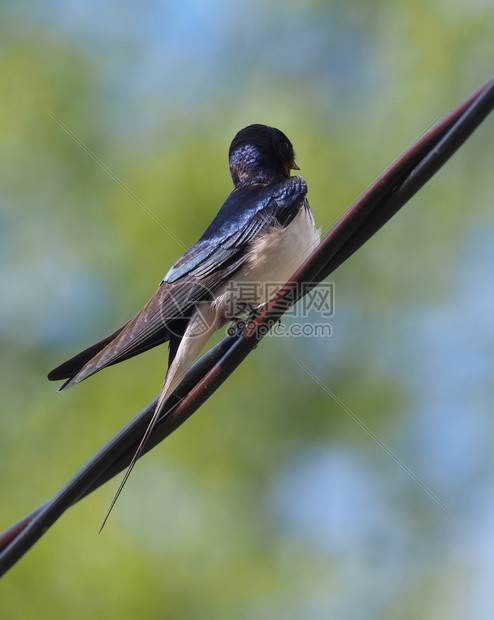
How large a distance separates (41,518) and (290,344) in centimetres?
435

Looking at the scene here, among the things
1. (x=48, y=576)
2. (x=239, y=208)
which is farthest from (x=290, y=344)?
(x=239, y=208)

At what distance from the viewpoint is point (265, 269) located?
3.13 m

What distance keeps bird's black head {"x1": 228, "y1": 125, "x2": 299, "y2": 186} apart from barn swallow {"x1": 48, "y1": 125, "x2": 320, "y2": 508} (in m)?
0.16

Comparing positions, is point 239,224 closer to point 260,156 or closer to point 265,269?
point 265,269

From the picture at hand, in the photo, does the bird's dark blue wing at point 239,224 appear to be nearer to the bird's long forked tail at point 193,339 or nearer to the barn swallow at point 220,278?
the barn swallow at point 220,278

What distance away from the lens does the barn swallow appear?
272 cm

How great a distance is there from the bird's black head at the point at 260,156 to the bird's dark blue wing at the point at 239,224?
0.27 m

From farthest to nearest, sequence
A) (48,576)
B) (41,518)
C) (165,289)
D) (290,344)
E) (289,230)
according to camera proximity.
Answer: (290,344), (48,576), (289,230), (165,289), (41,518)

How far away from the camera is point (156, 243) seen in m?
6.27

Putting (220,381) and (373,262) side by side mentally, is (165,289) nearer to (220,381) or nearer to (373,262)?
(220,381)

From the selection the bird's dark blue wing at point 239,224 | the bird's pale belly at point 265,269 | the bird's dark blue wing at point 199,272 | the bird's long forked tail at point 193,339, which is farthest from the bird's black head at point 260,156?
the bird's long forked tail at point 193,339

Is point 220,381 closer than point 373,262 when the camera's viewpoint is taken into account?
Yes

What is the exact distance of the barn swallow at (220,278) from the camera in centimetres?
272

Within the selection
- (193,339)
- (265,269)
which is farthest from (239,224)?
(193,339)
